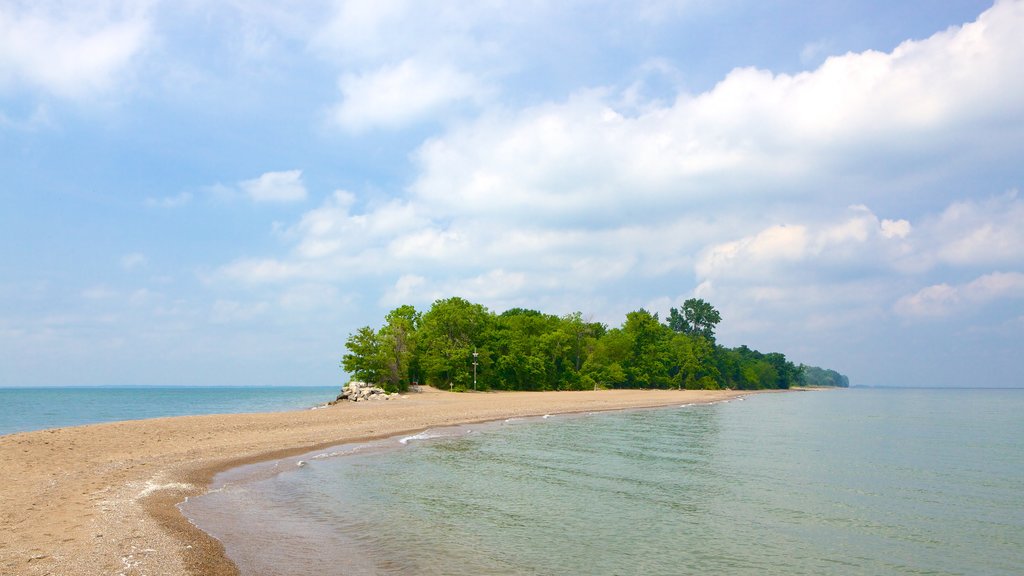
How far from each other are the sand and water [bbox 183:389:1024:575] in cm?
103

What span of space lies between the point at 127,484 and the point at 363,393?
5576 centimetres

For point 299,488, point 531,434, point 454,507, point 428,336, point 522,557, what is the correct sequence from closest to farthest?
1. point 522,557
2. point 454,507
3. point 299,488
4. point 531,434
5. point 428,336

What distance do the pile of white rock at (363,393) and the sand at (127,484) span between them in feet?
104

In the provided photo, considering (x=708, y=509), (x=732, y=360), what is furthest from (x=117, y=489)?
(x=732, y=360)

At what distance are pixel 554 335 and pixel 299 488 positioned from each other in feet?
281

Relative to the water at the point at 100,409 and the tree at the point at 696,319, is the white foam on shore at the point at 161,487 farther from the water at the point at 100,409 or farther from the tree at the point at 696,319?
the tree at the point at 696,319

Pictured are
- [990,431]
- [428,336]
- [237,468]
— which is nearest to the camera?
[237,468]

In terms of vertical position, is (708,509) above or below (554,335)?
below

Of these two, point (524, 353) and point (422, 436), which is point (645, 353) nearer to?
point (524, 353)

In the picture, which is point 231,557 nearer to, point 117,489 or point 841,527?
point 117,489

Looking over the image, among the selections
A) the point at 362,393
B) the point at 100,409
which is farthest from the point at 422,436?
the point at 100,409

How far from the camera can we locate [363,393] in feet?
236

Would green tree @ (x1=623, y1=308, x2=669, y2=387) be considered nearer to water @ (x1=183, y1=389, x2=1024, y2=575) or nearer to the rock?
the rock

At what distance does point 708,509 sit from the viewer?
52.4 ft
